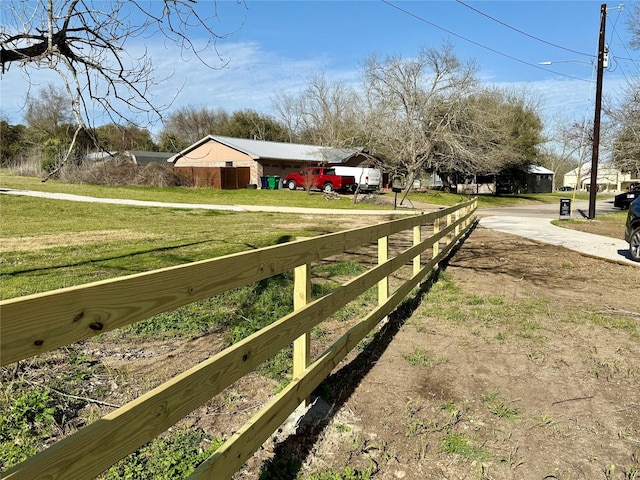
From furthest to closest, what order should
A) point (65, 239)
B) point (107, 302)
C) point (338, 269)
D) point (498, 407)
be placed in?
point (65, 239) → point (338, 269) → point (498, 407) → point (107, 302)

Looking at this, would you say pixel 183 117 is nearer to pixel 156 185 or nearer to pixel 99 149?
pixel 156 185

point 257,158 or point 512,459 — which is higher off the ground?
point 257,158

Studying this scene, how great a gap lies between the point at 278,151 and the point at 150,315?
4545 cm

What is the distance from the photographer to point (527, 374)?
4.21m

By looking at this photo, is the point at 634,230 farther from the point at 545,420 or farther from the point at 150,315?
the point at 150,315

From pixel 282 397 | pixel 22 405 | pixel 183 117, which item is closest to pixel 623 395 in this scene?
pixel 282 397

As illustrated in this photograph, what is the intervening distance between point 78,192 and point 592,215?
24887 mm

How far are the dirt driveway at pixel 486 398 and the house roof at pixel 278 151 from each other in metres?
36.8

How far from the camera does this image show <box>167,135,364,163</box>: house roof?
42812 millimetres

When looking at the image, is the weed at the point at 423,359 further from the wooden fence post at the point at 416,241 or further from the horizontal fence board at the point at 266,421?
the wooden fence post at the point at 416,241

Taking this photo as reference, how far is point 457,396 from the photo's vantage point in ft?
12.3

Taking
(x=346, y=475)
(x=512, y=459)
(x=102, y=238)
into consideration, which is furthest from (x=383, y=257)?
(x=102, y=238)

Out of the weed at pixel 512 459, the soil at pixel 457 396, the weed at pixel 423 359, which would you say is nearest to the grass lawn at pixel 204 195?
the soil at pixel 457 396

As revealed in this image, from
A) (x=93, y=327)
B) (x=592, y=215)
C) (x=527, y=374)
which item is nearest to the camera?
(x=93, y=327)
